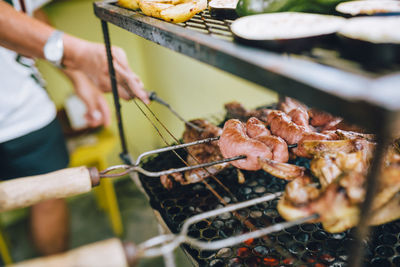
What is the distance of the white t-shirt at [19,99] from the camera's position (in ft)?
7.50

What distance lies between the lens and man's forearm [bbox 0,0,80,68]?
1.88m

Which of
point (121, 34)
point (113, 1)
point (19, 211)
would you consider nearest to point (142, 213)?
point (19, 211)

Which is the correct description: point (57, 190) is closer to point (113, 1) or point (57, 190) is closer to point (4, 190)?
point (4, 190)

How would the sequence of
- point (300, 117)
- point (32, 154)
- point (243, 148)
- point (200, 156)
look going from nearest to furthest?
point (243, 148), point (300, 117), point (200, 156), point (32, 154)

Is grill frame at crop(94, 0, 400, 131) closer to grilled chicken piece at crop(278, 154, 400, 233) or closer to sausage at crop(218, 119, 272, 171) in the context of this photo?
grilled chicken piece at crop(278, 154, 400, 233)

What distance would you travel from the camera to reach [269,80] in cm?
75

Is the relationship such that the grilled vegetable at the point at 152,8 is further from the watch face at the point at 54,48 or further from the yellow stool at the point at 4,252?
the yellow stool at the point at 4,252

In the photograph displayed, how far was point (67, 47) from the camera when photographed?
1.92m

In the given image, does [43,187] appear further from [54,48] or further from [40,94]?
[40,94]

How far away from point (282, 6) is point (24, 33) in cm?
158

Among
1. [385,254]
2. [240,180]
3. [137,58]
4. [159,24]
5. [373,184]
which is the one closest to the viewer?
[373,184]

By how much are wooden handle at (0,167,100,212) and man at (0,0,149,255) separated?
84 cm

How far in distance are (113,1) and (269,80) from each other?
136cm

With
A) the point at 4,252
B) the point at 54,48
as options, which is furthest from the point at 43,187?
the point at 4,252
